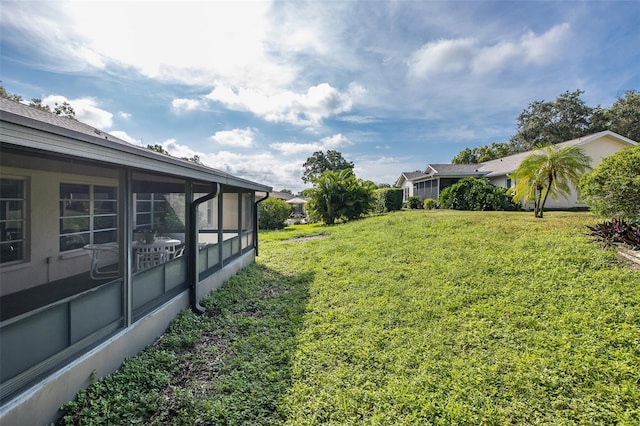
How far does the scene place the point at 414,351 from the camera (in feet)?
13.1

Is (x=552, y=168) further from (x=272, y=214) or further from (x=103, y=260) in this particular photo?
(x=272, y=214)

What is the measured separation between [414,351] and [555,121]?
37.4 meters

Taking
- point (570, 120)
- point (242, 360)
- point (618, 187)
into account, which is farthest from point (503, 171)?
point (242, 360)

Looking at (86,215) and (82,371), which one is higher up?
(86,215)

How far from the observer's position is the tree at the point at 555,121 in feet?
98.0

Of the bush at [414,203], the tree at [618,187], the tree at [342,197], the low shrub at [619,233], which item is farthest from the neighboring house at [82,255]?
the bush at [414,203]

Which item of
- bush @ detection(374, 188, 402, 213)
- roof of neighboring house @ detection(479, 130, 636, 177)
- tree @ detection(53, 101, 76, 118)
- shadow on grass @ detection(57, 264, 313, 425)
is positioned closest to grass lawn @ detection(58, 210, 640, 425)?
shadow on grass @ detection(57, 264, 313, 425)

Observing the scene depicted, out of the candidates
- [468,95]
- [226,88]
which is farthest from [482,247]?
[226,88]

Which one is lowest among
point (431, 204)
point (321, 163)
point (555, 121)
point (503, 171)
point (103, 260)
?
point (103, 260)

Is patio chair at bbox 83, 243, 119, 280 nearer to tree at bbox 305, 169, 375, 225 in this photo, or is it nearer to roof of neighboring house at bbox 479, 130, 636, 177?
tree at bbox 305, 169, 375, 225

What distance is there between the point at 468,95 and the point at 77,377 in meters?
17.3

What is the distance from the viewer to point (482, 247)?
7.53 meters

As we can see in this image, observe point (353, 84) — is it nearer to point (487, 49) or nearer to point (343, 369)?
point (487, 49)

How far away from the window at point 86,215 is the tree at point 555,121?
120ft
